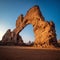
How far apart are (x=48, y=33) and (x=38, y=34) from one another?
19.2ft

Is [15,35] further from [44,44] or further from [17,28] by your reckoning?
[44,44]

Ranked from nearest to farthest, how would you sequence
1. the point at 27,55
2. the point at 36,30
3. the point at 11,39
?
the point at 27,55 < the point at 36,30 < the point at 11,39

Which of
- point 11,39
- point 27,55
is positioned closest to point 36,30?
point 11,39

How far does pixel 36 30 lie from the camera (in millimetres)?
45188

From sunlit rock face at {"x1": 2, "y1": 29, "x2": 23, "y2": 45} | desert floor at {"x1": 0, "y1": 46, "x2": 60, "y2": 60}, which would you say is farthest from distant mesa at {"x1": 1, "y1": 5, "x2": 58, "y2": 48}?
desert floor at {"x1": 0, "y1": 46, "x2": 60, "y2": 60}

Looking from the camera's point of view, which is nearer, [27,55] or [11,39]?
[27,55]

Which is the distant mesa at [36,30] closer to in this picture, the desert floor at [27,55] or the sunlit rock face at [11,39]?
the sunlit rock face at [11,39]

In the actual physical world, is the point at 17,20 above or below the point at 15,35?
above

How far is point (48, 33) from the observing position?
3797 centimetres

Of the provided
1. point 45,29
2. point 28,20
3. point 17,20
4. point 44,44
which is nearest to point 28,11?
point 28,20

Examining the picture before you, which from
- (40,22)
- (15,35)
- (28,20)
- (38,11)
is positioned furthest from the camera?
(15,35)

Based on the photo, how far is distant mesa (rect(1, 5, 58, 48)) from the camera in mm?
37969

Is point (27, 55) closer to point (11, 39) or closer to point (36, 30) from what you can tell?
point (36, 30)

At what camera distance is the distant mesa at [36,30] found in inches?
1495
